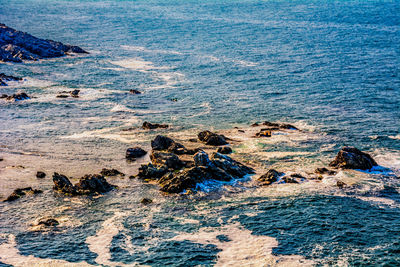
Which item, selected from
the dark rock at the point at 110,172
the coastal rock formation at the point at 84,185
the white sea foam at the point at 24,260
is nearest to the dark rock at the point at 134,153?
the dark rock at the point at 110,172

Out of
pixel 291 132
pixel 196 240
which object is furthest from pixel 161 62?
pixel 196 240

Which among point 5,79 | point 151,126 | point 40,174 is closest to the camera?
point 40,174

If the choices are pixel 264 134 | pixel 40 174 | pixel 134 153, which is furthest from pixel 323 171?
pixel 40 174

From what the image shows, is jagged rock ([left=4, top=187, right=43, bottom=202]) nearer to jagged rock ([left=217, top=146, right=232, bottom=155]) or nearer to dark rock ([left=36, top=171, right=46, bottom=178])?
dark rock ([left=36, top=171, right=46, bottom=178])

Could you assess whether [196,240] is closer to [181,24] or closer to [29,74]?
[29,74]

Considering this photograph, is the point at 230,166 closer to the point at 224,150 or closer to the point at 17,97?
the point at 224,150

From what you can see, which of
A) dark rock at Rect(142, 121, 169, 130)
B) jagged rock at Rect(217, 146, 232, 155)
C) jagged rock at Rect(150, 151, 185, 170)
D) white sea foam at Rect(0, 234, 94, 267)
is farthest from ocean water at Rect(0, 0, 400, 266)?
jagged rock at Rect(150, 151, 185, 170)

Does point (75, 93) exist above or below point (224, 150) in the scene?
above
